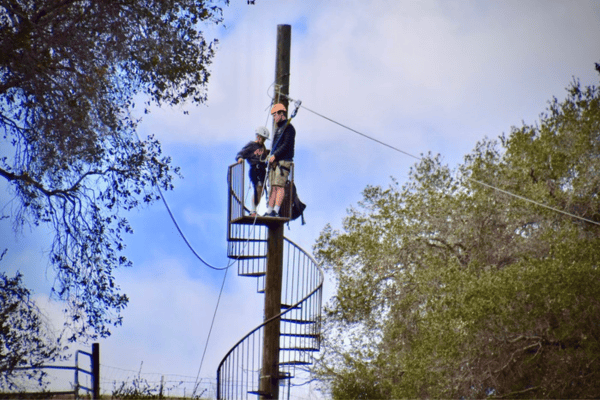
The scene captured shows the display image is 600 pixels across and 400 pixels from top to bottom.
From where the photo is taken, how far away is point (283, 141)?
10562mm

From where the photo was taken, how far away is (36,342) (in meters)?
10.9

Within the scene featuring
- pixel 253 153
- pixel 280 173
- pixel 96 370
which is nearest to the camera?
pixel 96 370

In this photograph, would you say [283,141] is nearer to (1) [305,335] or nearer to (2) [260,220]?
(2) [260,220]

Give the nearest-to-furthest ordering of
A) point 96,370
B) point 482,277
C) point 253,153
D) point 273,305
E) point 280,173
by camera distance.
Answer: point 96,370, point 273,305, point 280,173, point 253,153, point 482,277

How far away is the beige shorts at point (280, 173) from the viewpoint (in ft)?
34.8

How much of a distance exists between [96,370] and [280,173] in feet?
11.6

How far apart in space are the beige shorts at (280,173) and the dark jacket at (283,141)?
0.25 feet

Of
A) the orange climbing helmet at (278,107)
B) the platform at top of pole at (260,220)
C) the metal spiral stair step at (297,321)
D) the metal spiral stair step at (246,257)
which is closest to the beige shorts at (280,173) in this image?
the platform at top of pole at (260,220)

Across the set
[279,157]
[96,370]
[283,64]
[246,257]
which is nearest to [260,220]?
[246,257]

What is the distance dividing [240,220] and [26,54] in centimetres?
349

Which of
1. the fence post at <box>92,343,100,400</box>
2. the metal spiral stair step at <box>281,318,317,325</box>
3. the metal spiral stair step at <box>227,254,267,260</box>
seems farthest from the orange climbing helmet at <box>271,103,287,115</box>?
Answer: the fence post at <box>92,343,100,400</box>

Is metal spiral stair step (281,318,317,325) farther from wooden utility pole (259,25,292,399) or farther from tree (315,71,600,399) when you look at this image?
tree (315,71,600,399)

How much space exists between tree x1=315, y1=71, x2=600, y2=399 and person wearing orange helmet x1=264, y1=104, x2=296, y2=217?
3.80 metres

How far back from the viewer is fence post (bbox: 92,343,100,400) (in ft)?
32.2
